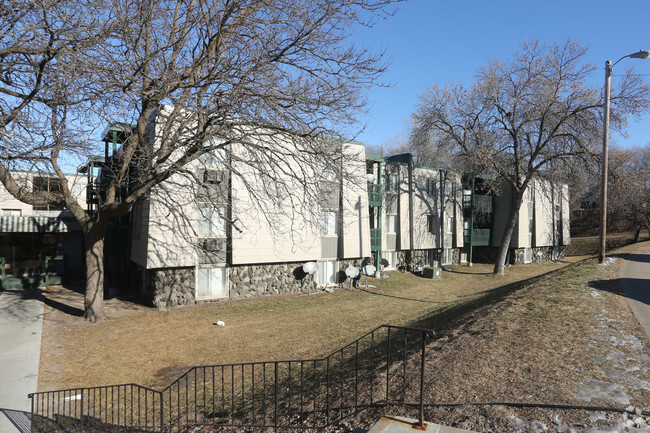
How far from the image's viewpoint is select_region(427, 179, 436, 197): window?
27797 mm

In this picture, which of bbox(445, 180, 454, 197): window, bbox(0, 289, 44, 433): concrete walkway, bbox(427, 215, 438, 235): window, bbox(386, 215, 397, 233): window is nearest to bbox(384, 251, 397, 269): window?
bbox(386, 215, 397, 233): window

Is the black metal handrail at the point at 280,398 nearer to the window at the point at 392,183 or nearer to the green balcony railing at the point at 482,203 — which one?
the window at the point at 392,183

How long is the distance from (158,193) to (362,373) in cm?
1175

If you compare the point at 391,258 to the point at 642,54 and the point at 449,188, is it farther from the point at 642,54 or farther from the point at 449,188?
the point at 642,54

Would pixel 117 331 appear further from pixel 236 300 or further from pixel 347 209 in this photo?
pixel 347 209

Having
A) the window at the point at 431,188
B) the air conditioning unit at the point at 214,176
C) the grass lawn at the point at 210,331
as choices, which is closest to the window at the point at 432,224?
the window at the point at 431,188

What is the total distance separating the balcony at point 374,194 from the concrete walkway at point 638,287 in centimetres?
1207

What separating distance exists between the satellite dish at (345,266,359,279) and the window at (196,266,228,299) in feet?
21.6

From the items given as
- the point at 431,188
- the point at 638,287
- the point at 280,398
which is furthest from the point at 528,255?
the point at 280,398

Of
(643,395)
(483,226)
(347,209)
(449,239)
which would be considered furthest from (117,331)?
(483,226)

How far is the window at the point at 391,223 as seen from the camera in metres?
25.5

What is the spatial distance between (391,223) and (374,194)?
3790 millimetres

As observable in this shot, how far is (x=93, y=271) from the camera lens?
13.3 meters

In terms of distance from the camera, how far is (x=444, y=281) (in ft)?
78.8
